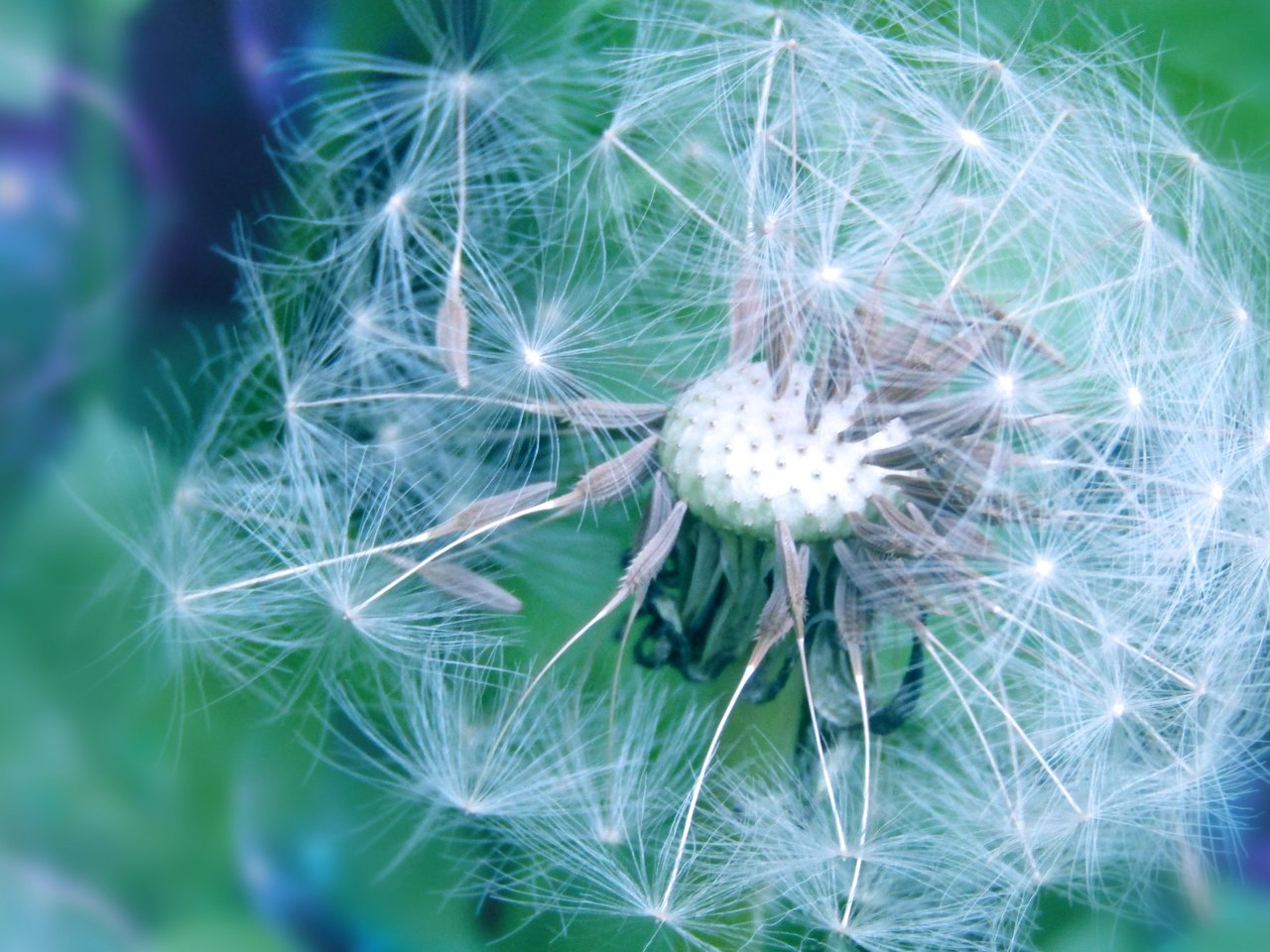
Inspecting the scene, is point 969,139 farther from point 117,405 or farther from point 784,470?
point 117,405

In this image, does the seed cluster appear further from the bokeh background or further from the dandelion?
the bokeh background

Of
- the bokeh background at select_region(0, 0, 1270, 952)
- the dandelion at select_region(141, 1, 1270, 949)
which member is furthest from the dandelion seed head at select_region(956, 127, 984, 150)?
the bokeh background at select_region(0, 0, 1270, 952)

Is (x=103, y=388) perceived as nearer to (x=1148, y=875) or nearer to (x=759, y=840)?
(x=759, y=840)

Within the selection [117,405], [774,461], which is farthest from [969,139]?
[117,405]

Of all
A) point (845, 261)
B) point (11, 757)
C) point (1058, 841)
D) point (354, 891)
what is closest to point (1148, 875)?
point (1058, 841)

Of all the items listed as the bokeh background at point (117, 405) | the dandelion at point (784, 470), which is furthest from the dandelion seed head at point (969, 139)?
the bokeh background at point (117, 405)

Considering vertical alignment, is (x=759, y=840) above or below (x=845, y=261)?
below
